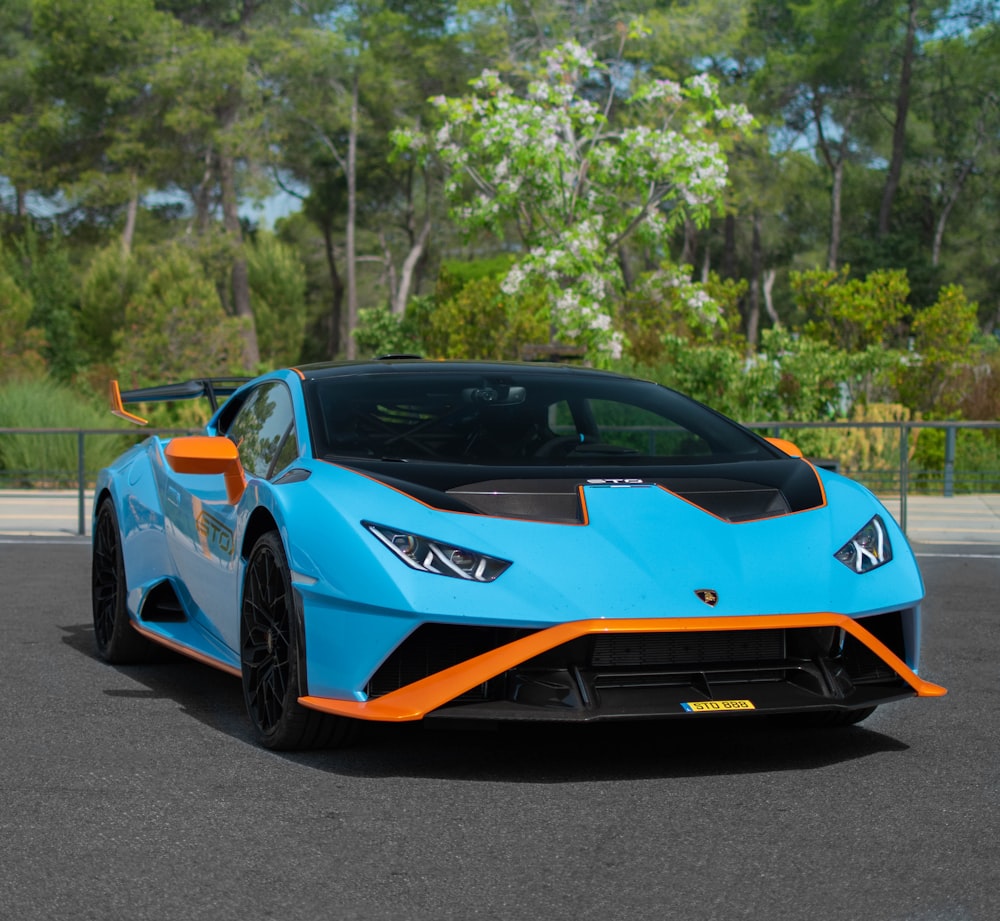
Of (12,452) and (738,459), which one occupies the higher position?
(738,459)

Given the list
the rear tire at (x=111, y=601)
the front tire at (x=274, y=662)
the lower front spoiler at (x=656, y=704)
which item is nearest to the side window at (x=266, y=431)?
the front tire at (x=274, y=662)

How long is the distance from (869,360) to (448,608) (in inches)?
705

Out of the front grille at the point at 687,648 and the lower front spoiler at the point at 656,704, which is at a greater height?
the front grille at the point at 687,648

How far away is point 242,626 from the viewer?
5.77 m

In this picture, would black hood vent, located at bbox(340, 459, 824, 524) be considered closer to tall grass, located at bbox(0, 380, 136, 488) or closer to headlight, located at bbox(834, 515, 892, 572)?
headlight, located at bbox(834, 515, 892, 572)

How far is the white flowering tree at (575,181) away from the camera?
79.2 feet

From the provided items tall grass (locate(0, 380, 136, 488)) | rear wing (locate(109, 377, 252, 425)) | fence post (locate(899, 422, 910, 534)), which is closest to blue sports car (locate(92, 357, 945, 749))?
rear wing (locate(109, 377, 252, 425))

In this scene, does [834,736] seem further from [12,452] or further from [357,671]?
[12,452]

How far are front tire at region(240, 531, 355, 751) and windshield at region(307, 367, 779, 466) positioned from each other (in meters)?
0.48

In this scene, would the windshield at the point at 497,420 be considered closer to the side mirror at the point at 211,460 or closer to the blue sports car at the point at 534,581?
the blue sports car at the point at 534,581

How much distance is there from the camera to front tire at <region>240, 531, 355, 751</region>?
528 cm

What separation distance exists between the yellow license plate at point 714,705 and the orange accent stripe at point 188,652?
5.97ft

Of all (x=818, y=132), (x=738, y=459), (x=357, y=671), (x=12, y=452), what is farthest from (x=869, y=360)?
(x=818, y=132)

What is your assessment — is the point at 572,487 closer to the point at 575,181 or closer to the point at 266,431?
the point at 266,431
